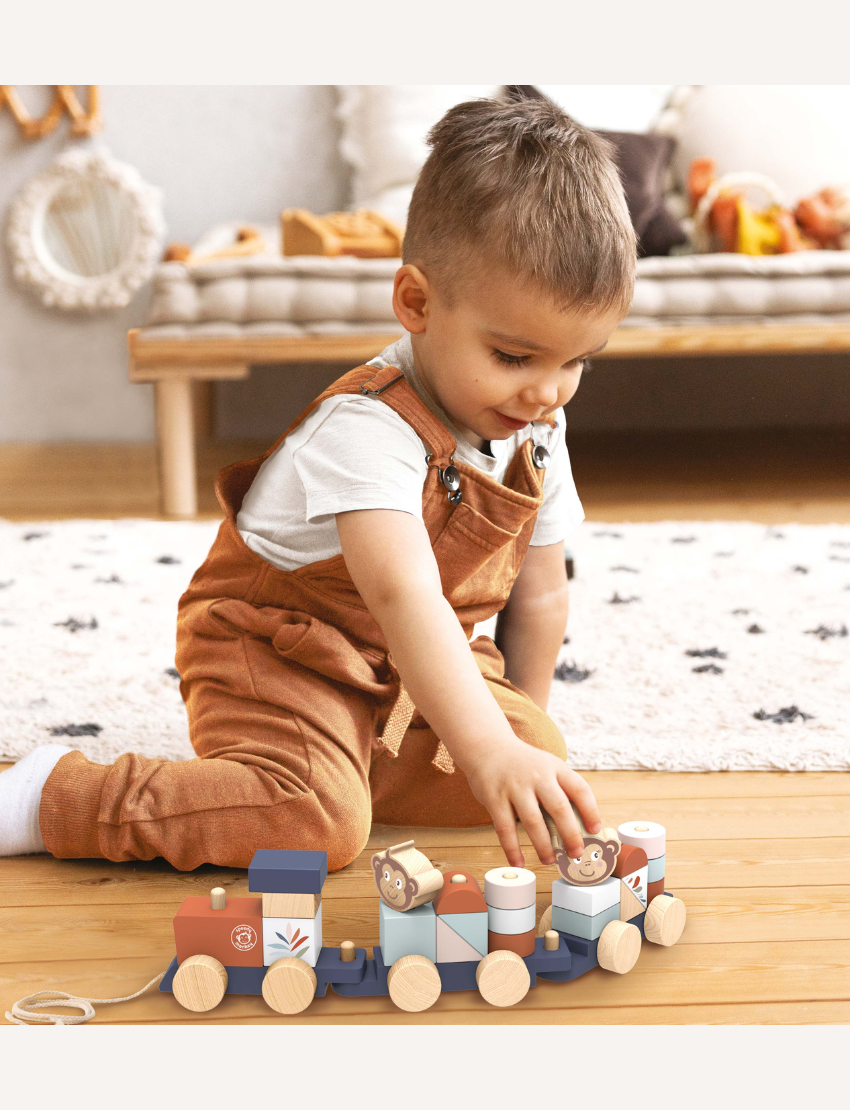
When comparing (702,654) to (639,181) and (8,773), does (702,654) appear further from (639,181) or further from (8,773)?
(639,181)

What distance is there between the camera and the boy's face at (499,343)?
71 centimetres

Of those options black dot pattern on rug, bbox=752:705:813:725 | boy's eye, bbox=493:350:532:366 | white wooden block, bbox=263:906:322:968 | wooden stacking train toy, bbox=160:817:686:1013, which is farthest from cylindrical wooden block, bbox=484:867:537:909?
black dot pattern on rug, bbox=752:705:813:725

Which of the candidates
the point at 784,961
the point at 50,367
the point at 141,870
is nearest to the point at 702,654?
the point at 784,961

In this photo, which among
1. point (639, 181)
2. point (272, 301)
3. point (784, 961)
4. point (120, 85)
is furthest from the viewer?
point (120, 85)

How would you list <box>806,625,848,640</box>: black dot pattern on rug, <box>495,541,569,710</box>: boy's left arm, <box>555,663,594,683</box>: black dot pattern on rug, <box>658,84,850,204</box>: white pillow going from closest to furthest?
<box>495,541,569,710</box>: boy's left arm → <box>555,663,594,683</box>: black dot pattern on rug → <box>806,625,848,640</box>: black dot pattern on rug → <box>658,84,850,204</box>: white pillow

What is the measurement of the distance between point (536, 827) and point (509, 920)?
0.22 ft

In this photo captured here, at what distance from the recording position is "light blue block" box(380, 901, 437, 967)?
64cm

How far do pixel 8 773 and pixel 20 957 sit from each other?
16cm

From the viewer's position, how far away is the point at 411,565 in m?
0.71

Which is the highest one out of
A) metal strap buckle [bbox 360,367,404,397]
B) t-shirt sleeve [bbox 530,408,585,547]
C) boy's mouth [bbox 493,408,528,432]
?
metal strap buckle [bbox 360,367,404,397]

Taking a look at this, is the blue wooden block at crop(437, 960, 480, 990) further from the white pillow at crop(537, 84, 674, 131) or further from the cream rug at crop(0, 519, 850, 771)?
the white pillow at crop(537, 84, 674, 131)

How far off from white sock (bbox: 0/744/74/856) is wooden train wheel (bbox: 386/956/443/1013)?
312 millimetres

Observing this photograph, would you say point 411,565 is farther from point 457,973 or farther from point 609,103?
point 609,103

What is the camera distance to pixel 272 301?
1.88 metres
